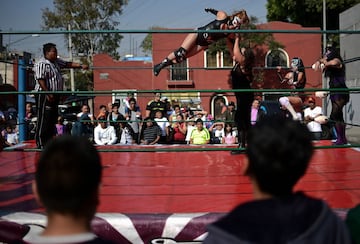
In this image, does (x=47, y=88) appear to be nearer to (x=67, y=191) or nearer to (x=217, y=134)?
(x=67, y=191)

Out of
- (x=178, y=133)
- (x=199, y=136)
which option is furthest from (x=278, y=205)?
(x=178, y=133)

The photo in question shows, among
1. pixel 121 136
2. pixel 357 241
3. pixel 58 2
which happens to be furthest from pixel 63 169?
pixel 58 2

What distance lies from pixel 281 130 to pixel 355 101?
1220 cm

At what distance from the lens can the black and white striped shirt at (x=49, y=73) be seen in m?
4.30

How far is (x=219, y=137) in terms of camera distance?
7.32m

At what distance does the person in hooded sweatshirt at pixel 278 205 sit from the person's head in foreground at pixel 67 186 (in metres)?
0.37

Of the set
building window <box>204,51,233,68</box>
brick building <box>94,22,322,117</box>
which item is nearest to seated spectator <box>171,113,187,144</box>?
brick building <box>94,22,322,117</box>

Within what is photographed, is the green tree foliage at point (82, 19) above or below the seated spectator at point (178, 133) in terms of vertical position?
above

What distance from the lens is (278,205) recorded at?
3.93 feet

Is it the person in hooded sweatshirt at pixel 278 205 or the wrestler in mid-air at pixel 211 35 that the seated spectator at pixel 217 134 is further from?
the person in hooded sweatshirt at pixel 278 205

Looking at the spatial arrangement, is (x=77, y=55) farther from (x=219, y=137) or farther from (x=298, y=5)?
(x=219, y=137)

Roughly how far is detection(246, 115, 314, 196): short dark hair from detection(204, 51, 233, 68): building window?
2073cm

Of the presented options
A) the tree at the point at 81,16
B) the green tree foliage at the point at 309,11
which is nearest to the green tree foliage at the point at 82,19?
the tree at the point at 81,16

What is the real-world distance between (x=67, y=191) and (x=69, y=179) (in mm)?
33
